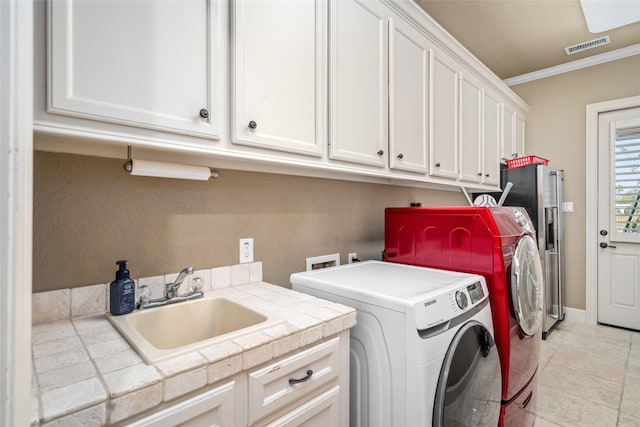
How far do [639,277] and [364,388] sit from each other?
3506 millimetres

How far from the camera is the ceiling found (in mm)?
2377

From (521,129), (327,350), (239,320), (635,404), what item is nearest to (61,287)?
(239,320)

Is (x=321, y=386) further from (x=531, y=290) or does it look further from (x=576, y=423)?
(x=576, y=423)

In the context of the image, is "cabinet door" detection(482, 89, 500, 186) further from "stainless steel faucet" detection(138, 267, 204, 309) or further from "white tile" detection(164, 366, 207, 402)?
"white tile" detection(164, 366, 207, 402)

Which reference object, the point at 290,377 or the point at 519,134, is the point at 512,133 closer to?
the point at 519,134

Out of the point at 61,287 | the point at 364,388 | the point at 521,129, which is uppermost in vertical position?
the point at 521,129

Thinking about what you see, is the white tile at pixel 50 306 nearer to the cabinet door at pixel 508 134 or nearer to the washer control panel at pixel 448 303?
the washer control panel at pixel 448 303

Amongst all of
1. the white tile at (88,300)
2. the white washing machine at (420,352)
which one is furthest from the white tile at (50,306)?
the white washing machine at (420,352)

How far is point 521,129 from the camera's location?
3516 mm

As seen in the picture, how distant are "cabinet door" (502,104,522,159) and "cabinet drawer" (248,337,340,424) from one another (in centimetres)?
279

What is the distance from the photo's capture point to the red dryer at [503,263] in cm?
148

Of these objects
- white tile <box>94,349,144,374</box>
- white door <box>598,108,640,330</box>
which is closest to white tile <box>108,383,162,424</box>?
white tile <box>94,349,144,374</box>

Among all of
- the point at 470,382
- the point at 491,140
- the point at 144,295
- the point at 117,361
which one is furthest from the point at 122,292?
the point at 491,140

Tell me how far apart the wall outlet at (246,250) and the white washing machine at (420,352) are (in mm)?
301
